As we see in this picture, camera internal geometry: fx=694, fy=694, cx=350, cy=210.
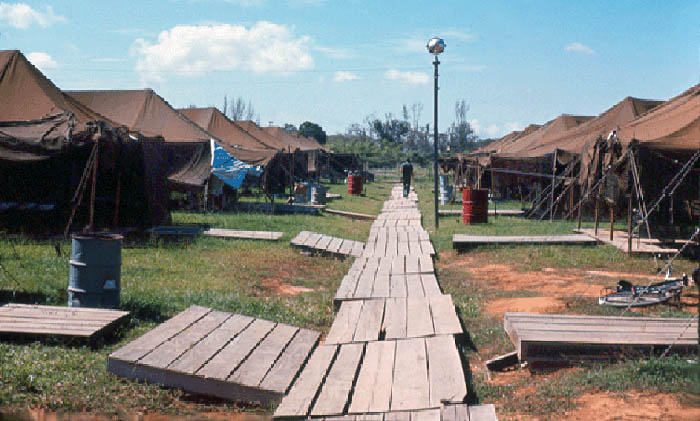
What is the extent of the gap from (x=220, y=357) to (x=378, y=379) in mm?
1412

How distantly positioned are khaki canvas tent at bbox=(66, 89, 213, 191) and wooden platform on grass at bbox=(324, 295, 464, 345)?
14.4m

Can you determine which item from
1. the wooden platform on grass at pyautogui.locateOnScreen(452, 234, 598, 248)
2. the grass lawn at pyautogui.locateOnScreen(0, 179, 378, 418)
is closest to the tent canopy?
the grass lawn at pyautogui.locateOnScreen(0, 179, 378, 418)

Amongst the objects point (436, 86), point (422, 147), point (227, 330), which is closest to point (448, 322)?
point (227, 330)

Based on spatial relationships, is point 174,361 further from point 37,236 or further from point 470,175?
point 470,175

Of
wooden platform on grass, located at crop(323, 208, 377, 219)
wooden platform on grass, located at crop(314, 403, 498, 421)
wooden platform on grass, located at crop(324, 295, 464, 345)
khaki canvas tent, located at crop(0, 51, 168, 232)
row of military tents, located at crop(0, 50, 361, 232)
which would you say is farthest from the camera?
wooden platform on grass, located at crop(323, 208, 377, 219)

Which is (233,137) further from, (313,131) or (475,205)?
(313,131)

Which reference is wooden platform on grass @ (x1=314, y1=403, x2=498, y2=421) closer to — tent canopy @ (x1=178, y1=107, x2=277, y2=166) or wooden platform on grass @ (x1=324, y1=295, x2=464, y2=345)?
wooden platform on grass @ (x1=324, y1=295, x2=464, y2=345)

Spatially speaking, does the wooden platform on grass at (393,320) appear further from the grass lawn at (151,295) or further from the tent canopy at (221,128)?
the tent canopy at (221,128)

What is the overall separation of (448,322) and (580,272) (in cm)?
550

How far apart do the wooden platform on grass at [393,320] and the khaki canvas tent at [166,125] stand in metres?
14.4

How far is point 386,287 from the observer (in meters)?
9.63

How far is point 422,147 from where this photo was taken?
106m

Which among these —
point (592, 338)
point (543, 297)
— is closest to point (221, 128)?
point (543, 297)

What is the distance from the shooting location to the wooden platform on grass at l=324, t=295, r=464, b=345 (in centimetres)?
687
